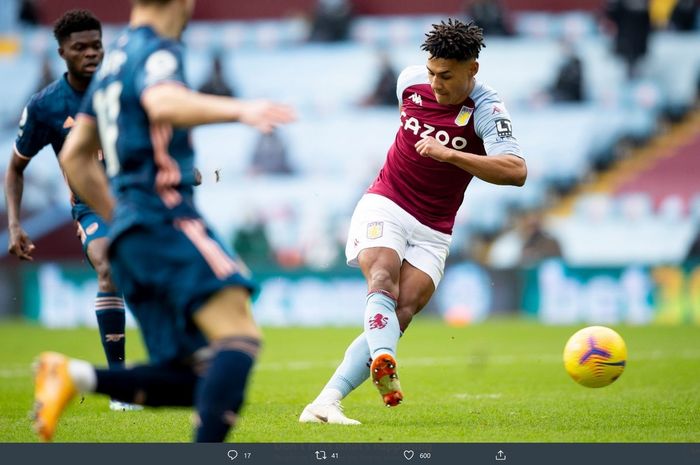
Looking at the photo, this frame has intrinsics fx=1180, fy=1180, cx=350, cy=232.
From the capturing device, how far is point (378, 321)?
287 inches

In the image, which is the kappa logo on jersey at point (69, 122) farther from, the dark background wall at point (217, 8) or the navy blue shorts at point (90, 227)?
the dark background wall at point (217, 8)

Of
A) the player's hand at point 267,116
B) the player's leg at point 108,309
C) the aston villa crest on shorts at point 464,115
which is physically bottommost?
the player's leg at point 108,309

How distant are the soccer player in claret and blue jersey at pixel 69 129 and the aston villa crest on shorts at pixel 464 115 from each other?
2.62 meters

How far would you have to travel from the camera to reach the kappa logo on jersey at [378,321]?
7.29 m

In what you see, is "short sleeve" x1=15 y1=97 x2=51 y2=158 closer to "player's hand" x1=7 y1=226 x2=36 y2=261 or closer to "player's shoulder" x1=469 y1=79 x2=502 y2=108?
"player's hand" x1=7 y1=226 x2=36 y2=261

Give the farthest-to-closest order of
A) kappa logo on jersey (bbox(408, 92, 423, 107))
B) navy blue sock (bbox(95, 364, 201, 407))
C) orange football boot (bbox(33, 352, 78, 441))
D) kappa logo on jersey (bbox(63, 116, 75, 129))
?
kappa logo on jersey (bbox(63, 116, 75, 129))
kappa logo on jersey (bbox(408, 92, 423, 107))
navy blue sock (bbox(95, 364, 201, 407))
orange football boot (bbox(33, 352, 78, 441))

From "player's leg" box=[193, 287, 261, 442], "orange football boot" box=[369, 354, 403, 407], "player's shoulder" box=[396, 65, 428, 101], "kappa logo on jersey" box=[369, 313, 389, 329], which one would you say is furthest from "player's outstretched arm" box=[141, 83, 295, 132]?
"player's shoulder" box=[396, 65, 428, 101]

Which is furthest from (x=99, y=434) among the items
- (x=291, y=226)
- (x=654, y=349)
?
(x=291, y=226)

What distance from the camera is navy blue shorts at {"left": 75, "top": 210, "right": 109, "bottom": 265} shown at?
838cm

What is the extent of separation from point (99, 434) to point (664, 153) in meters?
20.2

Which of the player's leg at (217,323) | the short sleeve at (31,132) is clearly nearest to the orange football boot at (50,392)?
the player's leg at (217,323)

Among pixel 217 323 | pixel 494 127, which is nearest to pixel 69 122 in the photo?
pixel 494 127

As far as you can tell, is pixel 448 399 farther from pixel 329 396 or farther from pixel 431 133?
pixel 431 133

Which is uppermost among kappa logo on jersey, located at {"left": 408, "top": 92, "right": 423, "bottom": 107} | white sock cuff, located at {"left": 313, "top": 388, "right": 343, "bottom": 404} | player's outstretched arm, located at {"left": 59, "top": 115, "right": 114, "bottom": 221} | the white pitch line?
kappa logo on jersey, located at {"left": 408, "top": 92, "right": 423, "bottom": 107}
